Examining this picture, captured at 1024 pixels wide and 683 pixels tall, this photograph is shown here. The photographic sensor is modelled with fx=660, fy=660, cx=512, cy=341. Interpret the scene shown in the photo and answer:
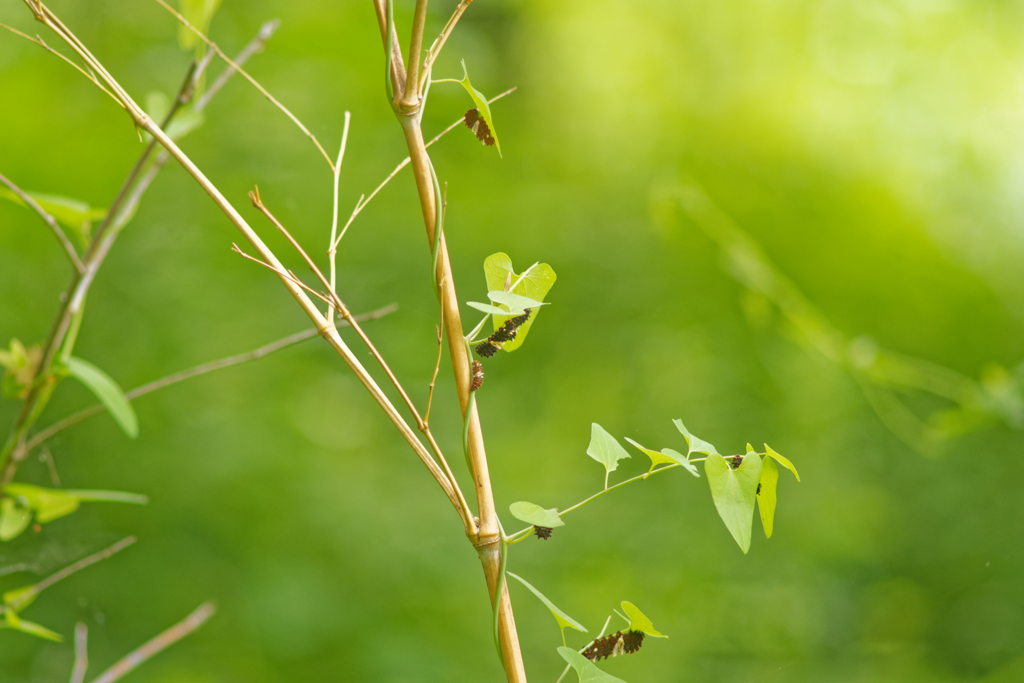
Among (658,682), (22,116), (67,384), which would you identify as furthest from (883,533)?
(22,116)

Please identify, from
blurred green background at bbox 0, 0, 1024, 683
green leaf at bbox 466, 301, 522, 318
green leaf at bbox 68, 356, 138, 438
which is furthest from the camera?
blurred green background at bbox 0, 0, 1024, 683

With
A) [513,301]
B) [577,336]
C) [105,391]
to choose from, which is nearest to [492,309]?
[513,301]

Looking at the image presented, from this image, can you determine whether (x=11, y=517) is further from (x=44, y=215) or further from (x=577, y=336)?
(x=577, y=336)

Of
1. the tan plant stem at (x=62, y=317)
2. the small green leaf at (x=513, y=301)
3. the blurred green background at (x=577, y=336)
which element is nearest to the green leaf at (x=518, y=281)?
the small green leaf at (x=513, y=301)

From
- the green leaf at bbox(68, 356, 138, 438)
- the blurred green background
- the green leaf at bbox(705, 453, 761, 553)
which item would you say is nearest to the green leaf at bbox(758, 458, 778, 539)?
the green leaf at bbox(705, 453, 761, 553)

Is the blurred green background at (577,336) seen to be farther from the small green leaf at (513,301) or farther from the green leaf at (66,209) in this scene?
the small green leaf at (513,301)

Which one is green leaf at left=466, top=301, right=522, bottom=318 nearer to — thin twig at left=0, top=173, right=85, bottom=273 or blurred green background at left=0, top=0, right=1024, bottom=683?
thin twig at left=0, top=173, right=85, bottom=273
